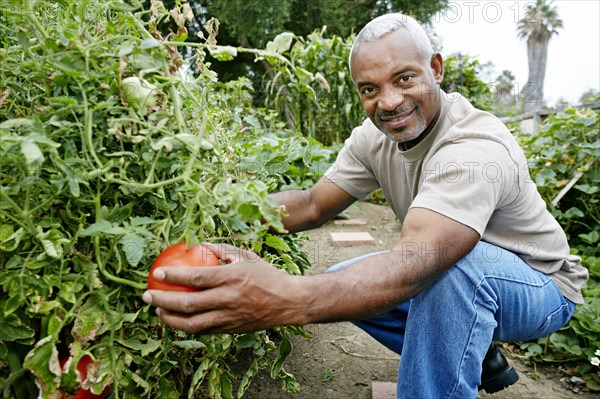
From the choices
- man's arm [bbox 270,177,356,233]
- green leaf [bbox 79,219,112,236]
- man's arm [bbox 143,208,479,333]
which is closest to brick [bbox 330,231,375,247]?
man's arm [bbox 270,177,356,233]

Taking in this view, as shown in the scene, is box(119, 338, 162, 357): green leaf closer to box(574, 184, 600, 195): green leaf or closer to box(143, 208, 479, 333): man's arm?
box(143, 208, 479, 333): man's arm

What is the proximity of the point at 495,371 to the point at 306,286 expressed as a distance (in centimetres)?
105

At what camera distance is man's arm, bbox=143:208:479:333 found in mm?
1013

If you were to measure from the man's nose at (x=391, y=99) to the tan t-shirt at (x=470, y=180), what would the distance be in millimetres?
162

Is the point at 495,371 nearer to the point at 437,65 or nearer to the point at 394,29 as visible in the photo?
A: the point at 437,65

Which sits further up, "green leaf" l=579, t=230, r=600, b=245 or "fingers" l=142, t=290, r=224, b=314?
"fingers" l=142, t=290, r=224, b=314

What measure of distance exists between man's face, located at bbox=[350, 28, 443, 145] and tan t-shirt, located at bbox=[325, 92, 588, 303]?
0.21 feet

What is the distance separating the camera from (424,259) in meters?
1.29

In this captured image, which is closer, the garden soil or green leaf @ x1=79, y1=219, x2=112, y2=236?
green leaf @ x1=79, y1=219, x2=112, y2=236

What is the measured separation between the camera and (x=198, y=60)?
1.26 metres

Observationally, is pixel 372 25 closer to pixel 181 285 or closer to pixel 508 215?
pixel 508 215

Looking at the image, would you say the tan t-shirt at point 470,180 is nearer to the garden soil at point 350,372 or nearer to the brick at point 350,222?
the garden soil at point 350,372

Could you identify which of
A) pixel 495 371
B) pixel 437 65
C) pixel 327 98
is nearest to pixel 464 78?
pixel 327 98

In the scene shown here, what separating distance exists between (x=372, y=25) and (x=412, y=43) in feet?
0.52
